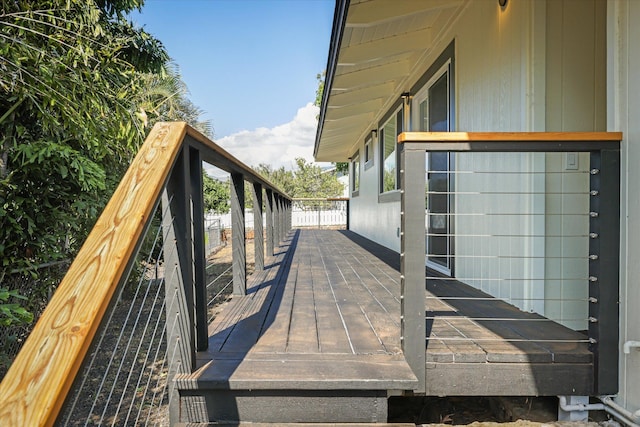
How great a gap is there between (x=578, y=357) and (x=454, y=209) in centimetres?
187

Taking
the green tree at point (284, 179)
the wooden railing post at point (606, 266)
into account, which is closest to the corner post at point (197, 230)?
the wooden railing post at point (606, 266)

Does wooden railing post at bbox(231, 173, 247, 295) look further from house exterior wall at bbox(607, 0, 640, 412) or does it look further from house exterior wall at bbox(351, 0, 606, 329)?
house exterior wall at bbox(607, 0, 640, 412)

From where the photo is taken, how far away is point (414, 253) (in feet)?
5.52

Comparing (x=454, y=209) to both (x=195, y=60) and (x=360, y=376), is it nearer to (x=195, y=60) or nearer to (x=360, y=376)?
(x=360, y=376)

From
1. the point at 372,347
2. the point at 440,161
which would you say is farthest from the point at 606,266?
the point at 440,161

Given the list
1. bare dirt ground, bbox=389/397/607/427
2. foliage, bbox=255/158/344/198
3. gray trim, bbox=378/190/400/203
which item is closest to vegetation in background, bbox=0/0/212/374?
bare dirt ground, bbox=389/397/607/427

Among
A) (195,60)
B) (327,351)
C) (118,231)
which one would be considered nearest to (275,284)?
(327,351)

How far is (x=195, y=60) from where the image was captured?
18.2m

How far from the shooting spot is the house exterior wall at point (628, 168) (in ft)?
5.35

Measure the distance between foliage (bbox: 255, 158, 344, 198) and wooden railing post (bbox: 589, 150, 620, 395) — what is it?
30.4m

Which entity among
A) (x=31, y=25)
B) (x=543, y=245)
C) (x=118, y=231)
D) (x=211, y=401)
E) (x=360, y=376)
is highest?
(x=31, y=25)

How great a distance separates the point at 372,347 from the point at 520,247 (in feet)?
4.19

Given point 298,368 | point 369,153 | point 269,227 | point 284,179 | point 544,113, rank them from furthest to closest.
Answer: point 284,179 → point 369,153 → point 269,227 → point 544,113 → point 298,368

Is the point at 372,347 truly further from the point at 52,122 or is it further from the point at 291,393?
the point at 52,122
